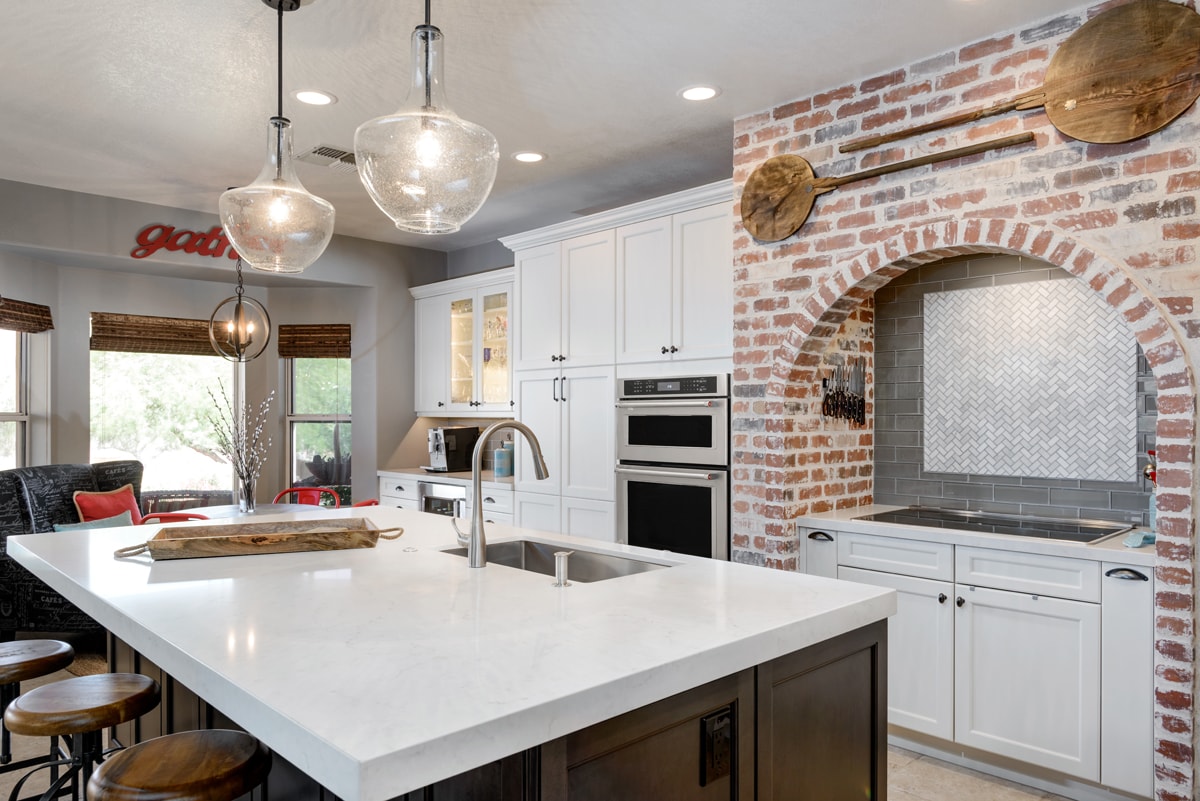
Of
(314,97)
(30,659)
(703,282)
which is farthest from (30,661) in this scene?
(703,282)

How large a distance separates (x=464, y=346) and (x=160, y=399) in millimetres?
2266

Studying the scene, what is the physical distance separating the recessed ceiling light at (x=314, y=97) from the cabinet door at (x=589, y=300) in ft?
4.93

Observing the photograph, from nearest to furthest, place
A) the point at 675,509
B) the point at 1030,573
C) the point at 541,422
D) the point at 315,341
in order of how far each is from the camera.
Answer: the point at 1030,573 < the point at 675,509 < the point at 541,422 < the point at 315,341

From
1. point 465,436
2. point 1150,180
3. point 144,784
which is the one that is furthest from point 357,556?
point 465,436

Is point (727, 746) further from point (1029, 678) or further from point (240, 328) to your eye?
point (240, 328)

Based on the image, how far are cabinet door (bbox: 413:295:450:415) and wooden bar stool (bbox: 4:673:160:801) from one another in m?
4.05

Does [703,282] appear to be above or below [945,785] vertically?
above

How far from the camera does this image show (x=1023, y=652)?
281cm

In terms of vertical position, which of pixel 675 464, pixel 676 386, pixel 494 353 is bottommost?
pixel 675 464

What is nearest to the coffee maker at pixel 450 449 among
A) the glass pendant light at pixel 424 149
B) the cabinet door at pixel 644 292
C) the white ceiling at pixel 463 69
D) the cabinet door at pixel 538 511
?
the cabinet door at pixel 538 511

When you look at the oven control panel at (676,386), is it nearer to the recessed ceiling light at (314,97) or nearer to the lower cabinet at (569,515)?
the lower cabinet at (569,515)

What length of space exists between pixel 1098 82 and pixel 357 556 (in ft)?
8.97

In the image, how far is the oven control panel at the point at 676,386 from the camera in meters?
3.73

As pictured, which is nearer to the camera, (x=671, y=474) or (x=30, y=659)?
(x=30, y=659)
